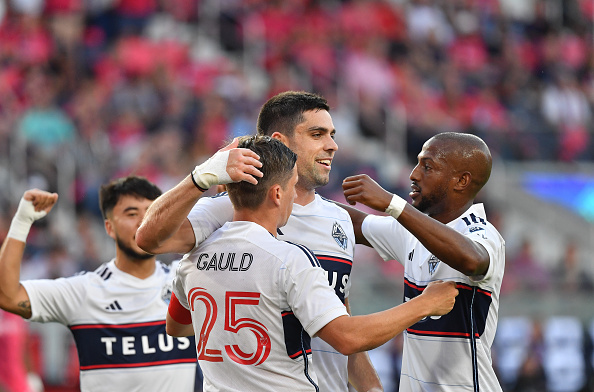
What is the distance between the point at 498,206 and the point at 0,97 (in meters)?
7.66

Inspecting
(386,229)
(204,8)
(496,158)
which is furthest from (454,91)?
(386,229)

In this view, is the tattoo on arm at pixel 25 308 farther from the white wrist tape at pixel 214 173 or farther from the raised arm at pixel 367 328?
the raised arm at pixel 367 328

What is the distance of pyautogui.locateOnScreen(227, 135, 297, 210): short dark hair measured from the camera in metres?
4.07

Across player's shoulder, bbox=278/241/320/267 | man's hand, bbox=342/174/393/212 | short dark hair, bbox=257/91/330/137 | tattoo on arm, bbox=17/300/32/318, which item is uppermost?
short dark hair, bbox=257/91/330/137

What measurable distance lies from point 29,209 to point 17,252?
0.28 metres

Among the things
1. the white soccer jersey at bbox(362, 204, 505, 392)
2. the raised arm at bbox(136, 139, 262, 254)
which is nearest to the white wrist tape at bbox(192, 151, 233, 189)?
the raised arm at bbox(136, 139, 262, 254)

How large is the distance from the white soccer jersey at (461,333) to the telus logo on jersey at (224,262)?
132 centimetres

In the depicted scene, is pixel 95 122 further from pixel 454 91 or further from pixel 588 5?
pixel 588 5

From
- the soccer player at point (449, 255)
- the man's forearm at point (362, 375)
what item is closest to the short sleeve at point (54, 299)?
the man's forearm at point (362, 375)

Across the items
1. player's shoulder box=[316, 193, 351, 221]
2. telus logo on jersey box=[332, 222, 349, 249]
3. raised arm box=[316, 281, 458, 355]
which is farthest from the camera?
player's shoulder box=[316, 193, 351, 221]

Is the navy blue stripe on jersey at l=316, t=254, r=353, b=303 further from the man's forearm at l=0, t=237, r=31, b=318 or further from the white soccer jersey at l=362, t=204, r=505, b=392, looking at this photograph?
the man's forearm at l=0, t=237, r=31, b=318

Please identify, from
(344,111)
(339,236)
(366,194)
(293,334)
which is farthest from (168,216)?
(344,111)

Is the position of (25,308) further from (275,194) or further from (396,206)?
(396,206)

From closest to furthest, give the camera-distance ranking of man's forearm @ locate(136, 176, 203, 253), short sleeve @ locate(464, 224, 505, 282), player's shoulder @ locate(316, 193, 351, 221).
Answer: man's forearm @ locate(136, 176, 203, 253) < short sleeve @ locate(464, 224, 505, 282) < player's shoulder @ locate(316, 193, 351, 221)
